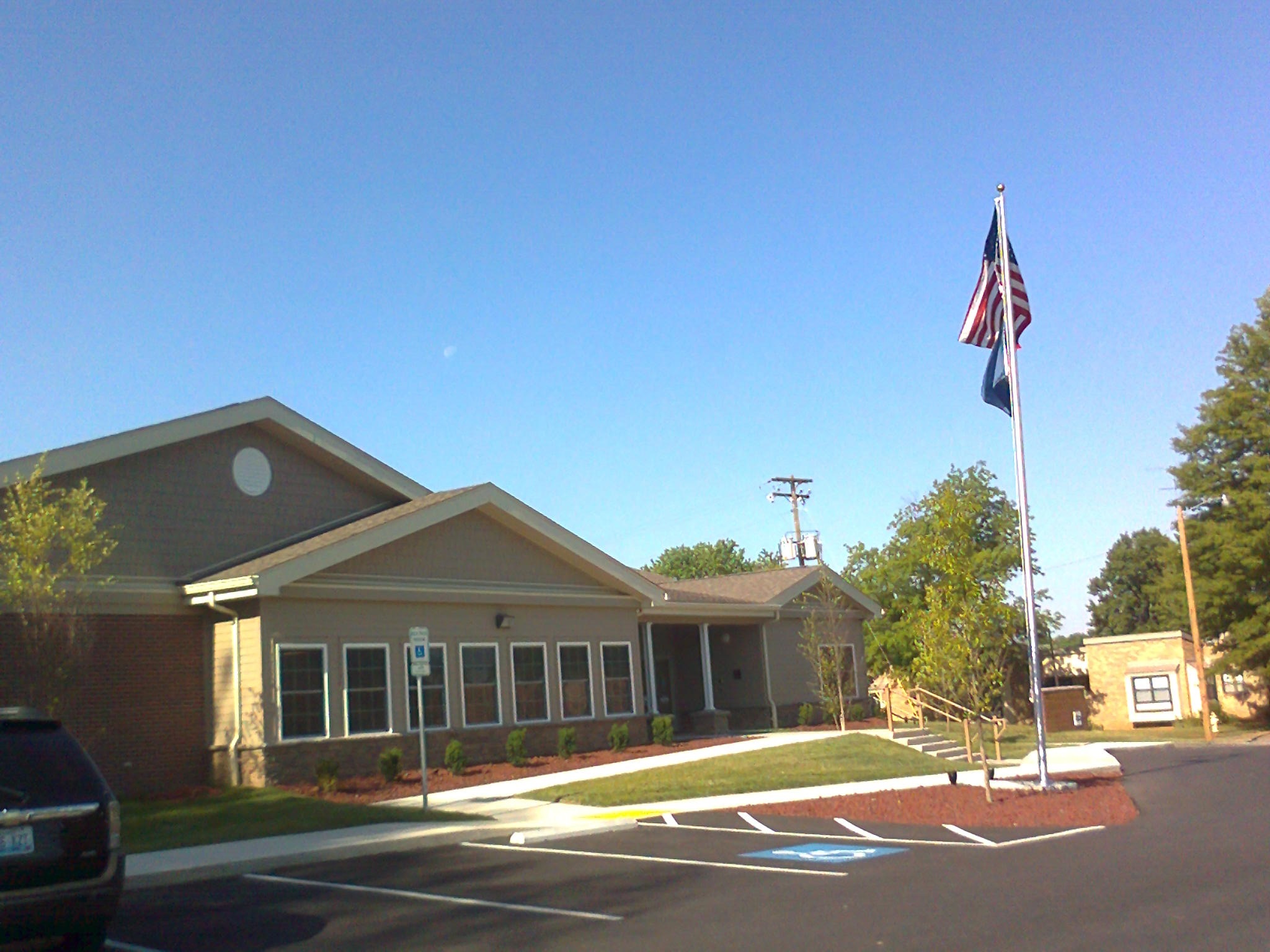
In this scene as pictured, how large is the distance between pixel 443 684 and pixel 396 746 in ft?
5.54

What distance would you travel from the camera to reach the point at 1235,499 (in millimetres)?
37406

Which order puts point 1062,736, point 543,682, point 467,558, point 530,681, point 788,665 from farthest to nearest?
point 1062,736
point 788,665
point 543,682
point 530,681
point 467,558

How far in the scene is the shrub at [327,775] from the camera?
1919cm

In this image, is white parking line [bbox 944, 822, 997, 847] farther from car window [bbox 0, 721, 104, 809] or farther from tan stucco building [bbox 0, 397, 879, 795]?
tan stucco building [bbox 0, 397, 879, 795]

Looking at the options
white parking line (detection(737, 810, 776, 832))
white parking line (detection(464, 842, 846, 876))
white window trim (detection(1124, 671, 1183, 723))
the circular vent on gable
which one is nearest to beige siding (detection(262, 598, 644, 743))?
the circular vent on gable

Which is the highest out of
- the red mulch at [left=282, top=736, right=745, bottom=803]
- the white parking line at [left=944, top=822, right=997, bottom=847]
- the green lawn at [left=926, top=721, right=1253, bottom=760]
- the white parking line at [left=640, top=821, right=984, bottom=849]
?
the red mulch at [left=282, top=736, right=745, bottom=803]

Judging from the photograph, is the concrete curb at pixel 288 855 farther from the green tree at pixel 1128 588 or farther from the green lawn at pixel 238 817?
the green tree at pixel 1128 588

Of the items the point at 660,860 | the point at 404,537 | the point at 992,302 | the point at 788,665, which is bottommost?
the point at 660,860

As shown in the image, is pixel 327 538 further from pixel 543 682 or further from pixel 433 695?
pixel 543 682

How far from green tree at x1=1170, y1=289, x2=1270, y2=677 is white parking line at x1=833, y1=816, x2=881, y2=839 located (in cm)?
2619

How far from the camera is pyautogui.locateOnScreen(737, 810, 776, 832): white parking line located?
14906 millimetres

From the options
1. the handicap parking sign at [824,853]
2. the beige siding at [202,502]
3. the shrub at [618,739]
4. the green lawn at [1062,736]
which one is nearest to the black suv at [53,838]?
the handicap parking sign at [824,853]

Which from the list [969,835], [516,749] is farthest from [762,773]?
[969,835]

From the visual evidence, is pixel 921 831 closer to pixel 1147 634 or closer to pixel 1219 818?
pixel 1219 818
